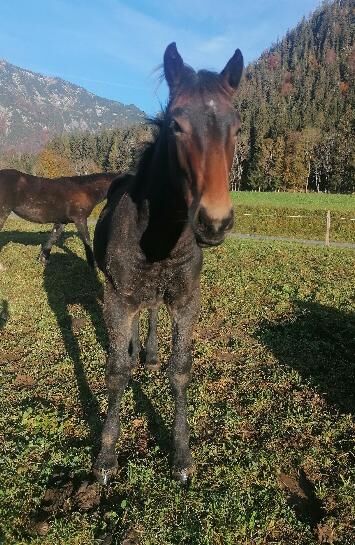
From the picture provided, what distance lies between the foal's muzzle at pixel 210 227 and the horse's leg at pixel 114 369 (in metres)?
1.52

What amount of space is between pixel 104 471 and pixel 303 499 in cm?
169

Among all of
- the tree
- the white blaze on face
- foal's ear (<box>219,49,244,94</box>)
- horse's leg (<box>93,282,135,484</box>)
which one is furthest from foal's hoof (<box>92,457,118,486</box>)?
the tree

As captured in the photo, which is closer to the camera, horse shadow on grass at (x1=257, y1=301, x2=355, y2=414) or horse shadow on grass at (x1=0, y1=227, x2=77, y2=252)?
horse shadow on grass at (x1=257, y1=301, x2=355, y2=414)

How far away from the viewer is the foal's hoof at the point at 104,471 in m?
3.67

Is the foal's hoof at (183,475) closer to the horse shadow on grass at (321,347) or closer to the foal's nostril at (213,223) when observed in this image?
the horse shadow on grass at (321,347)

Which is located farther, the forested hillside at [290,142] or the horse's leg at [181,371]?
the forested hillside at [290,142]

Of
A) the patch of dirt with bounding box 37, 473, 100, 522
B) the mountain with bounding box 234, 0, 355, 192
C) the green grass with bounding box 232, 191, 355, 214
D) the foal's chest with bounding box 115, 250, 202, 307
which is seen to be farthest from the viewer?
the mountain with bounding box 234, 0, 355, 192

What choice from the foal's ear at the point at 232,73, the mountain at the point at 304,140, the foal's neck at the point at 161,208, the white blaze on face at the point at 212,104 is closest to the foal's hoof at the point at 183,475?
the foal's neck at the point at 161,208

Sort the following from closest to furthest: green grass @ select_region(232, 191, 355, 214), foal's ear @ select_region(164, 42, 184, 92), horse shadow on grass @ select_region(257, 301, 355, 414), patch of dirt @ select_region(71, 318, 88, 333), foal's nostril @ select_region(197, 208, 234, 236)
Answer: foal's nostril @ select_region(197, 208, 234, 236) < foal's ear @ select_region(164, 42, 184, 92) < horse shadow on grass @ select_region(257, 301, 355, 414) < patch of dirt @ select_region(71, 318, 88, 333) < green grass @ select_region(232, 191, 355, 214)

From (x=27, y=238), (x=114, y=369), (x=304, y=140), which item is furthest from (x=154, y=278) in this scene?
(x=304, y=140)

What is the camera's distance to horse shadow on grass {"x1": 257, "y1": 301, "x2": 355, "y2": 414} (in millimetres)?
5289

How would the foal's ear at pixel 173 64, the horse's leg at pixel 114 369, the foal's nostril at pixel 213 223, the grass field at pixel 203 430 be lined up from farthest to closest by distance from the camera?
the horse's leg at pixel 114 369
the grass field at pixel 203 430
the foal's ear at pixel 173 64
the foal's nostril at pixel 213 223

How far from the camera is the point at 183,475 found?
3.70m

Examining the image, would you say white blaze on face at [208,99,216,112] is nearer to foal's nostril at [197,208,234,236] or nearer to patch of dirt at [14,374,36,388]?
foal's nostril at [197,208,234,236]
